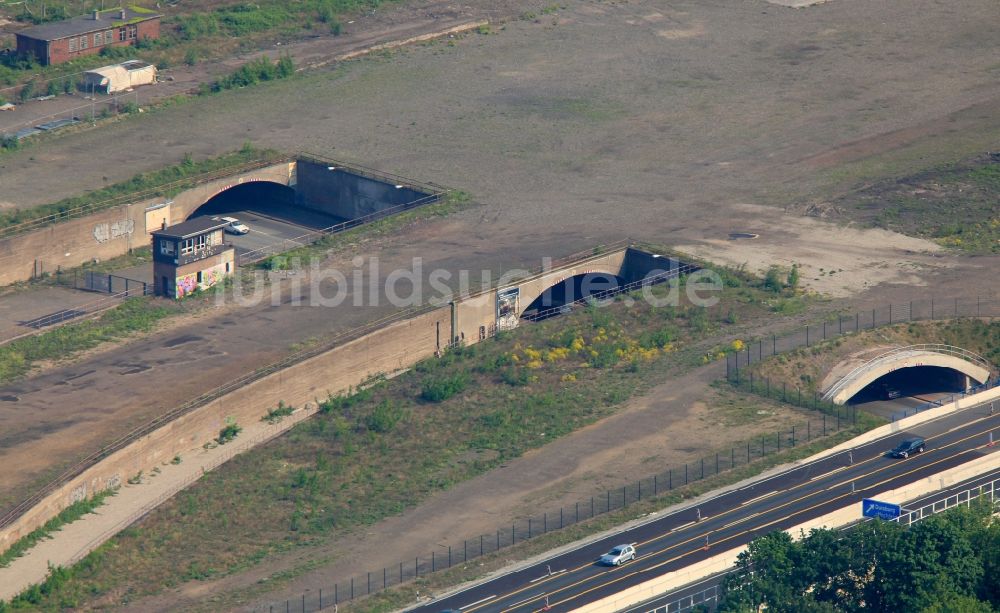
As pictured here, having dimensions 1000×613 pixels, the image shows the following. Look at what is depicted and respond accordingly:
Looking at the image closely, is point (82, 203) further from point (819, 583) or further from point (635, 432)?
point (819, 583)

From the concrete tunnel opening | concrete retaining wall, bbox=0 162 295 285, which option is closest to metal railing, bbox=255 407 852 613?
the concrete tunnel opening

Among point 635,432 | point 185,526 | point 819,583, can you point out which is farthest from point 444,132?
point 819,583

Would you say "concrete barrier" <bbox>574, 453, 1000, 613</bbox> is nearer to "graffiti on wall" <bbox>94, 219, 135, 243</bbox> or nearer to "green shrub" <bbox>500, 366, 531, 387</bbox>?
"green shrub" <bbox>500, 366, 531, 387</bbox>

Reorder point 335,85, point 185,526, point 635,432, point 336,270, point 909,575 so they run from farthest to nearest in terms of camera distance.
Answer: point 335,85 → point 336,270 → point 635,432 → point 185,526 → point 909,575

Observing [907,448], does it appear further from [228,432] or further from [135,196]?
[135,196]

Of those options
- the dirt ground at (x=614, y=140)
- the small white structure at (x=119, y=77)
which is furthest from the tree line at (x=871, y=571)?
the small white structure at (x=119, y=77)

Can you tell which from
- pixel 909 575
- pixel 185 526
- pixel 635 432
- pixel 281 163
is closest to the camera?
pixel 909 575

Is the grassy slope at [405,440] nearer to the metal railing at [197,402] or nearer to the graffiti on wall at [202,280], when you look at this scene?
the metal railing at [197,402]
